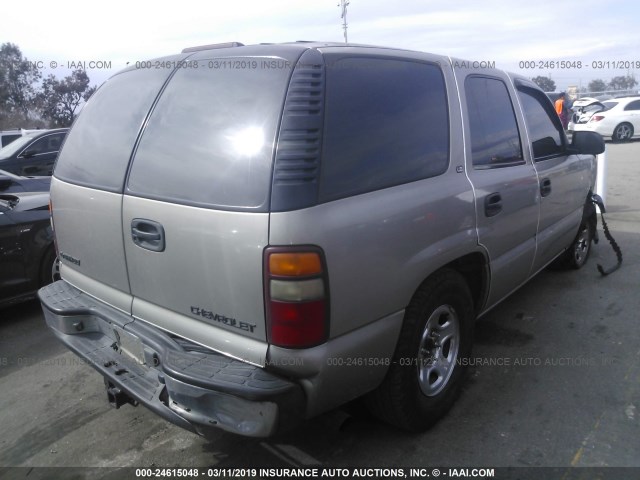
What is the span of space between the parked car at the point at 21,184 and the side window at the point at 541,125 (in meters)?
5.74

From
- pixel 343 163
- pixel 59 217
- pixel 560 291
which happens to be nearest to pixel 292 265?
pixel 343 163

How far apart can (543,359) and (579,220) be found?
177cm

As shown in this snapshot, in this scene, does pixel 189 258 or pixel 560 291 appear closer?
pixel 189 258

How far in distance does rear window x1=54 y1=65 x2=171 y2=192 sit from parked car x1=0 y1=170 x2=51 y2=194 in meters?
3.86

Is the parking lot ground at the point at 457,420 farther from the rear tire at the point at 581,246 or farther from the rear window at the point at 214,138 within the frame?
the rear window at the point at 214,138

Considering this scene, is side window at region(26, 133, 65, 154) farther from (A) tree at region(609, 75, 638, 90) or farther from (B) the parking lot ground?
(A) tree at region(609, 75, 638, 90)

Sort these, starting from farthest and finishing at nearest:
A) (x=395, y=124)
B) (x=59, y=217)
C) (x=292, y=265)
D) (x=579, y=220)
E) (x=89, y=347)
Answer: (x=579, y=220) → (x=59, y=217) → (x=89, y=347) → (x=395, y=124) → (x=292, y=265)

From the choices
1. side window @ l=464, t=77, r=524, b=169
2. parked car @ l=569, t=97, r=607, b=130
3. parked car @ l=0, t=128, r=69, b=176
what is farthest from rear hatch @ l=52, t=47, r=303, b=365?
parked car @ l=569, t=97, r=607, b=130

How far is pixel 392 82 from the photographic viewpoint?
258 cm

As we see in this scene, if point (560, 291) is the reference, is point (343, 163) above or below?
above

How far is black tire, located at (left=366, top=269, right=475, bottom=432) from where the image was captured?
8.33 ft

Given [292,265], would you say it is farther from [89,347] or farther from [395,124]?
[89,347]

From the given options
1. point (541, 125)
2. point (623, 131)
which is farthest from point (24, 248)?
point (623, 131)

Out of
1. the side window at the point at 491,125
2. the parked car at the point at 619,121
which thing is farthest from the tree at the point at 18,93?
the side window at the point at 491,125
